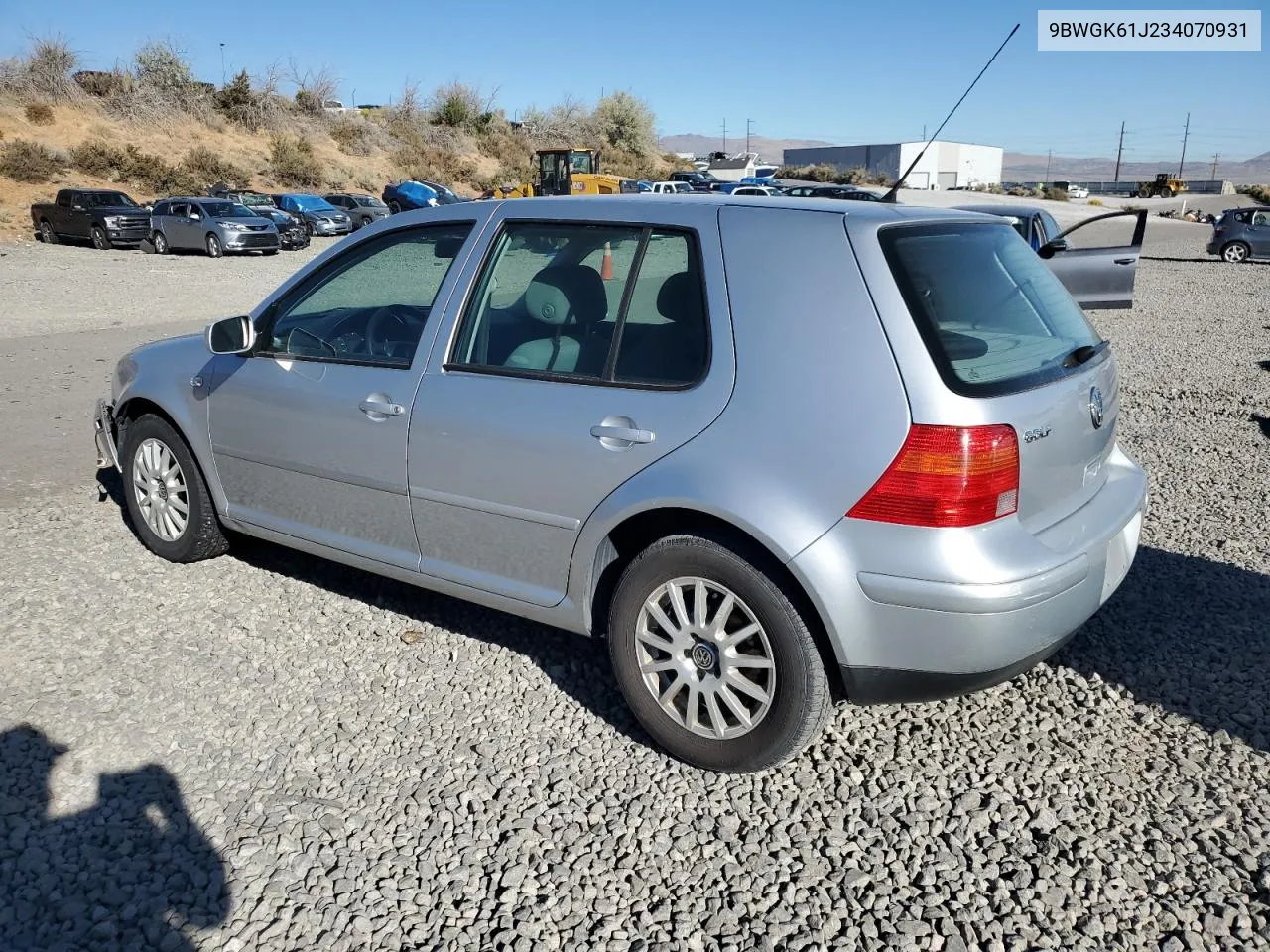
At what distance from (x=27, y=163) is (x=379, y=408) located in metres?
42.7

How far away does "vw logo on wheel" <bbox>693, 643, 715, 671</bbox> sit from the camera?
3168mm

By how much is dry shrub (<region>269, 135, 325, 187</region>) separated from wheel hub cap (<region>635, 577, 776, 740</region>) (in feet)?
166

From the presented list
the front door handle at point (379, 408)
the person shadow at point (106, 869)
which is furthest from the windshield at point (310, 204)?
the person shadow at point (106, 869)

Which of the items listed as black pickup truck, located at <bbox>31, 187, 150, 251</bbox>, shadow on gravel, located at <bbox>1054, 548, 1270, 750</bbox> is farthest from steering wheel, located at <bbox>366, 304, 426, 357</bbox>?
black pickup truck, located at <bbox>31, 187, 150, 251</bbox>

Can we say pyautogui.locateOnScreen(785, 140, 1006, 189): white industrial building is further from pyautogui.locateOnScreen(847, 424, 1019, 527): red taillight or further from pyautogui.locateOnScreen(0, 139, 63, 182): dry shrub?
pyautogui.locateOnScreen(847, 424, 1019, 527): red taillight

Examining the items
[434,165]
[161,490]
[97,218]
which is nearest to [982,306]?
[161,490]

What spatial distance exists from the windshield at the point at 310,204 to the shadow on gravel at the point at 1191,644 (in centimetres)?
3400

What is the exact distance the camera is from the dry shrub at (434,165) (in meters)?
57.9

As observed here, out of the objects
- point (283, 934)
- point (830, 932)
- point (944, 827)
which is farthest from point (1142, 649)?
point (283, 934)

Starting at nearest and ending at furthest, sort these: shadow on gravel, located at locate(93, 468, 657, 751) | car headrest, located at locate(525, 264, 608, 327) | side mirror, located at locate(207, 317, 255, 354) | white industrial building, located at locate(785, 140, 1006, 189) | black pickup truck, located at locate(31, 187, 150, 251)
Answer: car headrest, located at locate(525, 264, 608, 327)
shadow on gravel, located at locate(93, 468, 657, 751)
side mirror, located at locate(207, 317, 255, 354)
black pickup truck, located at locate(31, 187, 150, 251)
white industrial building, located at locate(785, 140, 1006, 189)

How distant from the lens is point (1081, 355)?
3342mm

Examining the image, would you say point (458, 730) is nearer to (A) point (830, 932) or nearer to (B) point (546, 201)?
(A) point (830, 932)

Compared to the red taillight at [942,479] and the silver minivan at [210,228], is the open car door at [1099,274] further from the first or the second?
the silver minivan at [210,228]

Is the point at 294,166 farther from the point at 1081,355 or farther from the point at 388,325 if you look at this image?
the point at 1081,355
